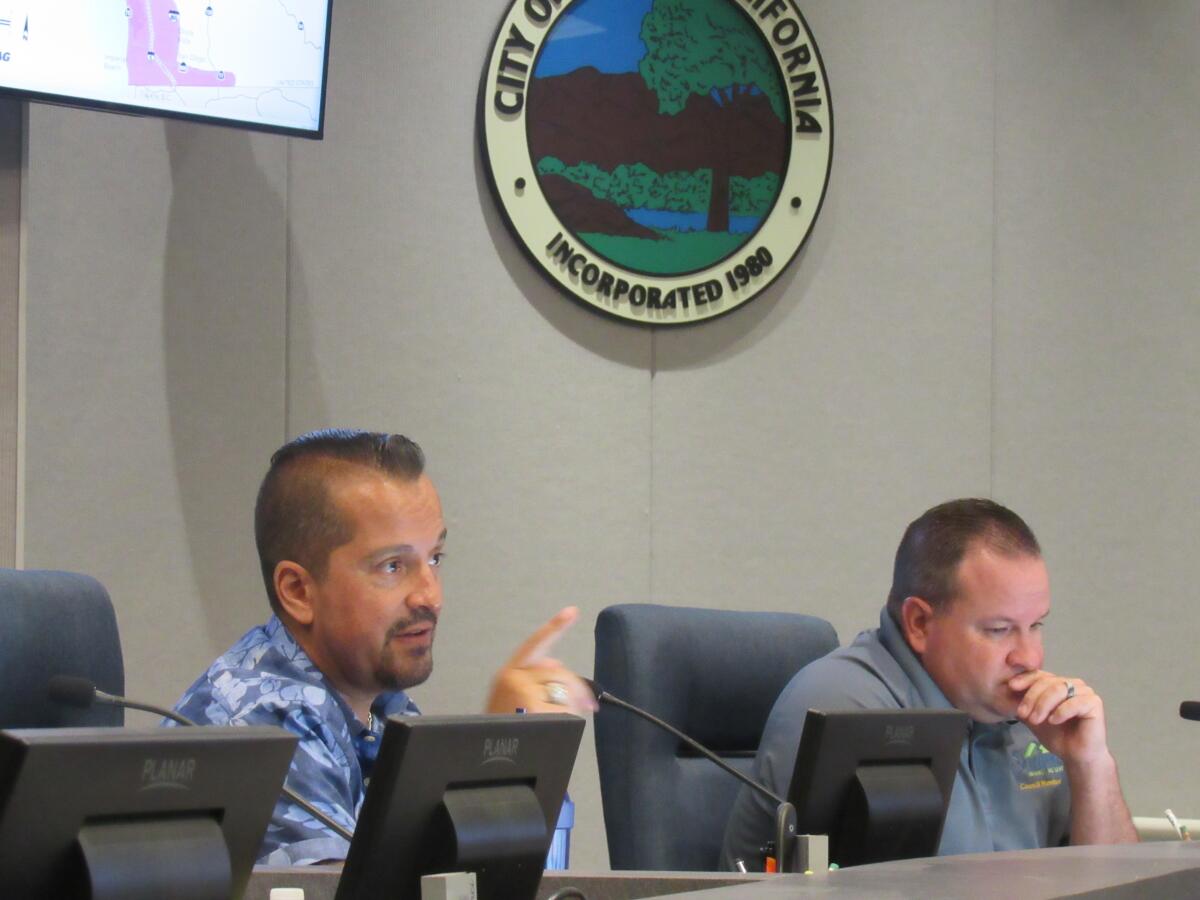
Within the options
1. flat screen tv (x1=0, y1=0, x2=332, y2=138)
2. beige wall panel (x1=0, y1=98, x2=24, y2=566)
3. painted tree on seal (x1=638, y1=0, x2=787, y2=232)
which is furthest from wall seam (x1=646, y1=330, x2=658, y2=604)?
beige wall panel (x1=0, y1=98, x2=24, y2=566)

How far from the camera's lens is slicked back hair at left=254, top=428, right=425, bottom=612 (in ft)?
6.70

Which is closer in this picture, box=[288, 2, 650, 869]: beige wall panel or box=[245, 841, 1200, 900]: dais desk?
box=[245, 841, 1200, 900]: dais desk

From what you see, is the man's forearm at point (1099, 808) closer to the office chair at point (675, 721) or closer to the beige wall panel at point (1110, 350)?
the office chair at point (675, 721)

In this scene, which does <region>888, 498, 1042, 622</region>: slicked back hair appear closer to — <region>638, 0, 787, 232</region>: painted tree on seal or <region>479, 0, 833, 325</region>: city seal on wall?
<region>479, 0, 833, 325</region>: city seal on wall

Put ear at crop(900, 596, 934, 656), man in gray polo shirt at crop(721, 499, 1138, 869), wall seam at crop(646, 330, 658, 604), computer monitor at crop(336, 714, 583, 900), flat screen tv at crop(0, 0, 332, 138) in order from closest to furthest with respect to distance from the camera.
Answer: computer monitor at crop(336, 714, 583, 900) → man in gray polo shirt at crop(721, 499, 1138, 869) → ear at crop(900, 596, 934, 656) → flat screen tv at crop(0, 0, 332, 138) → wall seam at crop(646, 330, 658, 604)

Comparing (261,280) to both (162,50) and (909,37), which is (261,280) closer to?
(162,50)

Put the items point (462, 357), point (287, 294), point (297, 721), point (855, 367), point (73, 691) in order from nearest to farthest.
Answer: point (73, 691), point (297, 721), point (287, 294), point (462, 357), point (855, 367)

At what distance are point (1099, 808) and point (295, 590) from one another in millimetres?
1215

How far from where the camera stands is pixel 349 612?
78.7 inches

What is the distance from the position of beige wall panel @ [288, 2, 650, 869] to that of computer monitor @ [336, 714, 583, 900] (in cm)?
187

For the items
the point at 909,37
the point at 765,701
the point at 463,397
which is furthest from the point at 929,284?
the point at 765,701

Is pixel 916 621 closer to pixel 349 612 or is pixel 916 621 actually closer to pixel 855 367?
pixel 349 612

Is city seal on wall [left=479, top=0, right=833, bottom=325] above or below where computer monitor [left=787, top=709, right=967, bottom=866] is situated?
above

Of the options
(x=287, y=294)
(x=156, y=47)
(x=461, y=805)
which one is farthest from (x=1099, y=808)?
(x=156, y=47)
